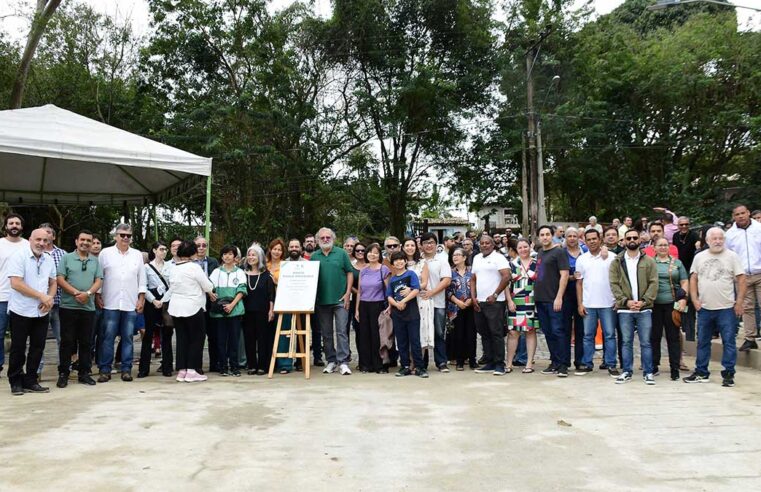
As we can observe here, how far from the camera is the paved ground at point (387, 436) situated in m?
4.08

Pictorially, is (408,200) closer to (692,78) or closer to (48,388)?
(692,78)

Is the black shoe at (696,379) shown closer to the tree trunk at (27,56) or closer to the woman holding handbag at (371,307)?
the woman holding handbag at (371,307)

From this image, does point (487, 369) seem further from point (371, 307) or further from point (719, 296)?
point (719, 296)

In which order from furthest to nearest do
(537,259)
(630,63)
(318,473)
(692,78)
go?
1. (630,63)
2. (692,78)
3. (537,259)
4. (318,473)

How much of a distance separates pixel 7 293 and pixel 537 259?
6.30 meters

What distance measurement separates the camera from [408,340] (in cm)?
822

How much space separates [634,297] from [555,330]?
105cm

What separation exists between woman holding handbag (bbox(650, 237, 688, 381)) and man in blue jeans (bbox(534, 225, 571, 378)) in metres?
1.05

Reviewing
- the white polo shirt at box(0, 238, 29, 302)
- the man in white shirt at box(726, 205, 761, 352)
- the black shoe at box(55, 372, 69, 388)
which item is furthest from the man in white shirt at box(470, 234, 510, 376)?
the white polo shirt at box(0, 238, 29, 302)

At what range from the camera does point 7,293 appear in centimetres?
708

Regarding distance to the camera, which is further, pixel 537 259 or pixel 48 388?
pixel 537 259

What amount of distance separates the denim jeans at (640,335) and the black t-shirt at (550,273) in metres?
0.84

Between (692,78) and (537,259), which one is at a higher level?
(692,78)

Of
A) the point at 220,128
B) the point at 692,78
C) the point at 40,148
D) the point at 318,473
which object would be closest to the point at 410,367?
the point at 318,473
